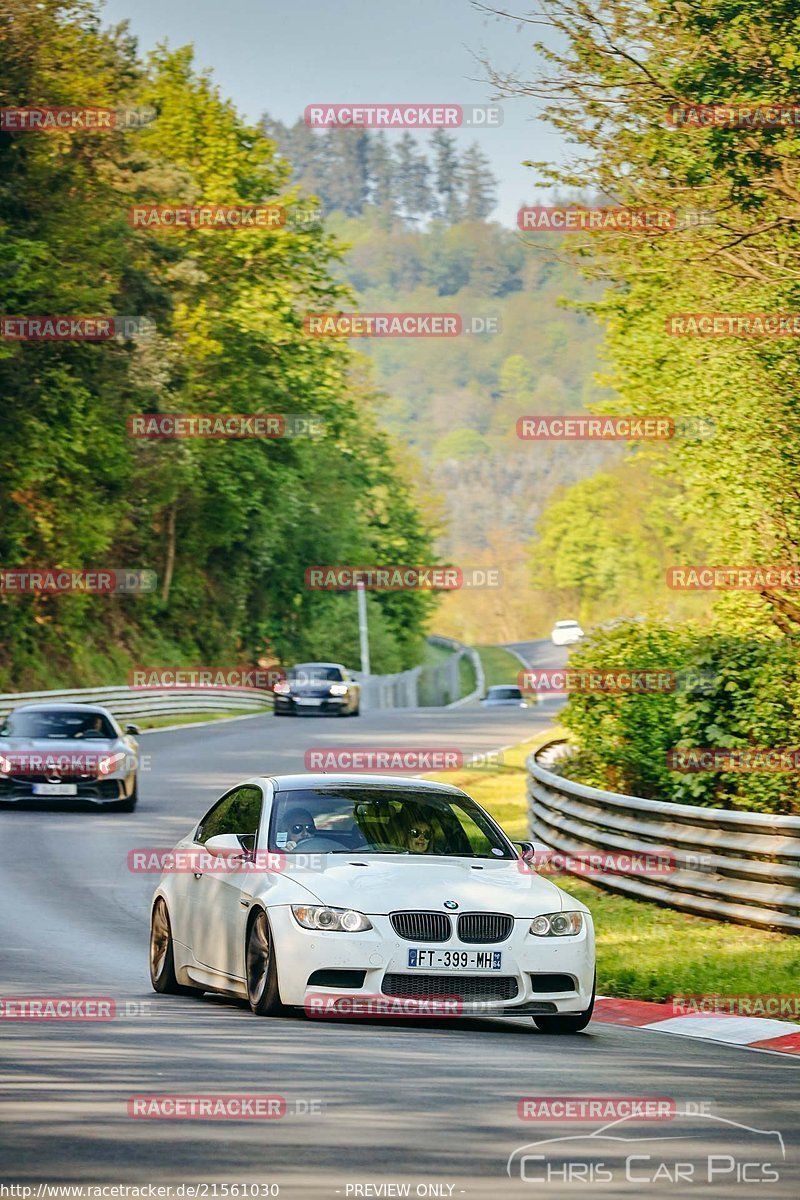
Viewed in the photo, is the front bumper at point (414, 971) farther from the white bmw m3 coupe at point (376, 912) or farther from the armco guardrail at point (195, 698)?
the armco guardrail at point (195, 698)

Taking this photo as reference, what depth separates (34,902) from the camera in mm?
17578

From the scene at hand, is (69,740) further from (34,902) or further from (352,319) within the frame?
(352,319)

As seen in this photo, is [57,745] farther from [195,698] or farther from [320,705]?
[195,698]

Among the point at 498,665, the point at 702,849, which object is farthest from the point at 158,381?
the point at 498,665

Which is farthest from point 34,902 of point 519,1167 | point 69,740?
point 519,1167

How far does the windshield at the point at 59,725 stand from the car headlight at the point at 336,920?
16.4m

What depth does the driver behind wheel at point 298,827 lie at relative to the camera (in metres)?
11.2

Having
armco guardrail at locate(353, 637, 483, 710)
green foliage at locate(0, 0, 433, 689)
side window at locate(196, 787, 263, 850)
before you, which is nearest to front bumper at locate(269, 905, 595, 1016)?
side window at locate(196, 787, 263, 850)

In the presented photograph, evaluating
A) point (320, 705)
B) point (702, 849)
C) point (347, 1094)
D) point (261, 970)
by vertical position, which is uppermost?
point (347, 1094)

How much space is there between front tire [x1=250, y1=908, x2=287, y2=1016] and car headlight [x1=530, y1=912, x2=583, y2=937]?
1406mm

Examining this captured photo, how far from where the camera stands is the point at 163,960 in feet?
39.5

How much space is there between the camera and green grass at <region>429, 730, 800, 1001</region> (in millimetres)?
12477

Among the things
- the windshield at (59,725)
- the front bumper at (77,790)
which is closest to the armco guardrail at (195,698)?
the windshield at (59,725)

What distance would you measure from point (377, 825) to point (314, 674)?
4275 cm
